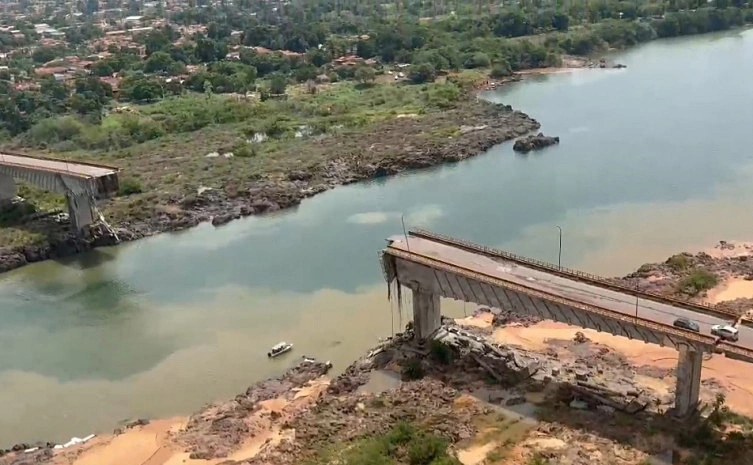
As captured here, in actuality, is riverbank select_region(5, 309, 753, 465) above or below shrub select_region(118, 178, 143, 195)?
below

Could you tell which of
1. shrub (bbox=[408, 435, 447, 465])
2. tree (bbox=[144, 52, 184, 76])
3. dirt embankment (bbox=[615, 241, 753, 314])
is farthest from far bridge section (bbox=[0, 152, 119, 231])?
tree (bbox=[144, 52, 184, 76])

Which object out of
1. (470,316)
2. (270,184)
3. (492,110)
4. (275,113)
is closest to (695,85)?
(492,110)

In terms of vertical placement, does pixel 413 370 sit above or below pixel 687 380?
below

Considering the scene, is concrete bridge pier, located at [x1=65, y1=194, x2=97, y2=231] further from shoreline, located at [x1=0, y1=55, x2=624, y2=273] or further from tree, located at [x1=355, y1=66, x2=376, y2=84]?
tree, located at [x1=355, y1=66, x2=376, y2=84]

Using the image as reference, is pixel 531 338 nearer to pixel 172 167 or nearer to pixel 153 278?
pixel 153 278

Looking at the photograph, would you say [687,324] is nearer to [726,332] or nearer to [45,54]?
[726,332]

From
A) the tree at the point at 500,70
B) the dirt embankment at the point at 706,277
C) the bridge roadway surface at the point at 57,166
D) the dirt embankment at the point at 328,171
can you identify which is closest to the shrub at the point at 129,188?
the dirt embankment at the point at 328,171

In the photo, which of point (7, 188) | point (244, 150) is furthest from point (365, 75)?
point (7, 188)
